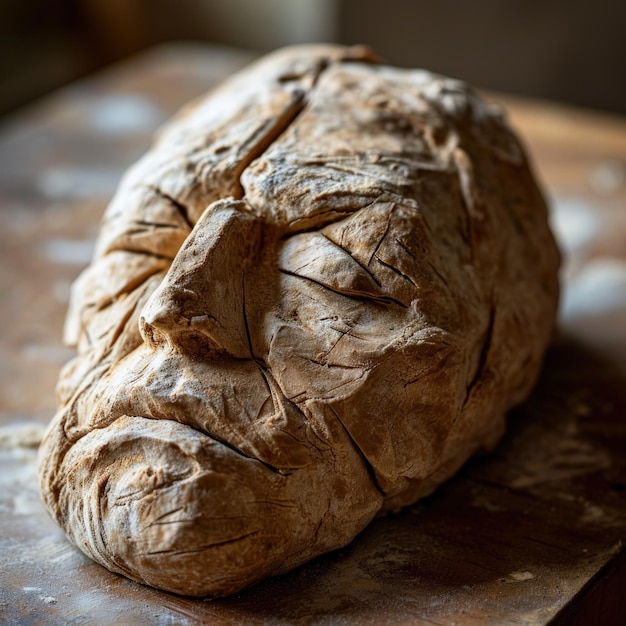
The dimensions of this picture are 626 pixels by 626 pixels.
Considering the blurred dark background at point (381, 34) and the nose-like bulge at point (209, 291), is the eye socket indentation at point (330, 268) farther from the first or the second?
the blurred dark background at point (381, 34)

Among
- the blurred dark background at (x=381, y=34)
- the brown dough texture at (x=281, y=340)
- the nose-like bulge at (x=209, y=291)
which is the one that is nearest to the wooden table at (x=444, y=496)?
the brown dough texture at (x=281, y=340)

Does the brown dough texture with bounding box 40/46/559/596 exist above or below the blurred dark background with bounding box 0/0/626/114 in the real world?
above

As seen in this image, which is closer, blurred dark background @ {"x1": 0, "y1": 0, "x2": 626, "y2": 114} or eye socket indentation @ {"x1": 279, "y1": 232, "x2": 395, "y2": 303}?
eye socket indentation @ {"x1": 279, "y1": 232, "x2": 395, "y2": 303}

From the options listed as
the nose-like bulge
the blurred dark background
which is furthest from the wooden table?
the blurred dark background

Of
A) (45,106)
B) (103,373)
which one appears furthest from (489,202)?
(45,106)

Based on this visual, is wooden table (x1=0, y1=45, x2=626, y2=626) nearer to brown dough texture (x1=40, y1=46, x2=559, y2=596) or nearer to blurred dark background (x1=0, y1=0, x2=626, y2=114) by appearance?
brown dough texture (x1=40, y1=46, x2=559, y2=596)

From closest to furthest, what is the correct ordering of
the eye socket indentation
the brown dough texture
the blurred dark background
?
the brown dough texture
the eye socket indentation
the blurred dark background

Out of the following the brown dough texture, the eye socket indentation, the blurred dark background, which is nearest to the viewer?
the brown dough texture
